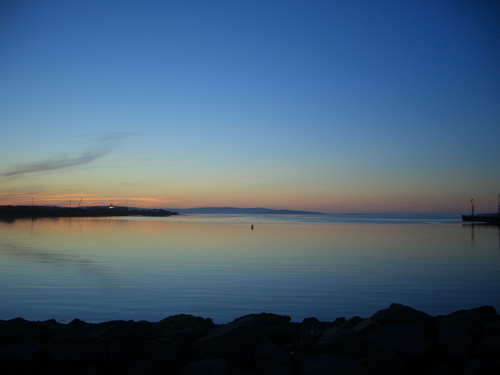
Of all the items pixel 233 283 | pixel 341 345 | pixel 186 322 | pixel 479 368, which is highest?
pixel 341 345

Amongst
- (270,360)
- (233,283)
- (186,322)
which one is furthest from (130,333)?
(233,283)

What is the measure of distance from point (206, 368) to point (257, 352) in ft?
2.65

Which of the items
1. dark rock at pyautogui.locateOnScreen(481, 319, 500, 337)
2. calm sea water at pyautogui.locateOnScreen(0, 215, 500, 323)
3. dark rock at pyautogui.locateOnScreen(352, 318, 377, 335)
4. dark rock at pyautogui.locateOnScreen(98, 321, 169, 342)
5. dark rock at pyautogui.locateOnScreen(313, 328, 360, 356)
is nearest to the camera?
dark rock at pyautogui.locateOnScreen(313, 328, 360, 356)

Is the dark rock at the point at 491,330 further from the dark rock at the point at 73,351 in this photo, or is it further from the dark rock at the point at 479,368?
the dark rock at the point at 73,351

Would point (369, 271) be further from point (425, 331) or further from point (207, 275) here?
point (425, 331)

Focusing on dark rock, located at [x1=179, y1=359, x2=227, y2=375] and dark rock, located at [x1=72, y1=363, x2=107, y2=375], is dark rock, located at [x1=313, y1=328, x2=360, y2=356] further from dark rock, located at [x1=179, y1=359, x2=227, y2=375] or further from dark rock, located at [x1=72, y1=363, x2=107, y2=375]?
dark rock, located at [x1=72, y1=363, x2=107, y2=375]

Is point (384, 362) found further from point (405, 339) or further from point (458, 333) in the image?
point (458, 333)

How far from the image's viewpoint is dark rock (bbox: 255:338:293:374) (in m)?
5.90

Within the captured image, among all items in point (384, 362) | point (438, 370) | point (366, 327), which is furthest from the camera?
point (366, 327)

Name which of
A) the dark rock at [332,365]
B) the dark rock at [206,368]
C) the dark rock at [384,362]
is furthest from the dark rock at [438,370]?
the dark rock at [206,368]

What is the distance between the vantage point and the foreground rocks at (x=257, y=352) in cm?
582

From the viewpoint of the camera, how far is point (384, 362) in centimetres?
570

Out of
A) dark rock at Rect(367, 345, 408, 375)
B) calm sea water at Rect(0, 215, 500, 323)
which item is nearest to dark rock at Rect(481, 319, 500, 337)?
dark rock at Rect(367, 345, 408, 375)

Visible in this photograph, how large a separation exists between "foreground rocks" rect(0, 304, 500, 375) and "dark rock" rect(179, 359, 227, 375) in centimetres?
1
